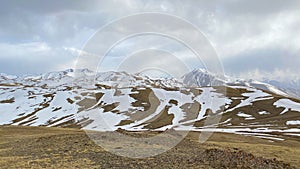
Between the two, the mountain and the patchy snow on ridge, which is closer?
the mountain

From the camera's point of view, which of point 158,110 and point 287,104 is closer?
point 287,104

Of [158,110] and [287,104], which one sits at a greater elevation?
[287,104]

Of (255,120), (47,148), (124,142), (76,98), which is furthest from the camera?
(76,98)

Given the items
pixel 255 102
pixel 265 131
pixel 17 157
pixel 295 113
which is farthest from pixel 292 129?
pixel 17 157

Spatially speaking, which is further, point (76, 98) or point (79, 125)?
point (76, 98)

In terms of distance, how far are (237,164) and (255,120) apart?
99.6 m

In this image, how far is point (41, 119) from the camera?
440ft

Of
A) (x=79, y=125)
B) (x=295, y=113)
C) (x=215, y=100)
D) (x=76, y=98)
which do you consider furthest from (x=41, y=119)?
(x=295, y=113)

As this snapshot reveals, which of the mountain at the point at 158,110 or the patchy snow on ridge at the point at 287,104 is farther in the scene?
the patchy snow on ridge at the point at 287,104

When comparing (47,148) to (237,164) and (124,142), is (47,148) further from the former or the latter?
(237,164)

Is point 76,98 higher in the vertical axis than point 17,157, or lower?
higher

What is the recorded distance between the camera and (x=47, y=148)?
94.5 feet

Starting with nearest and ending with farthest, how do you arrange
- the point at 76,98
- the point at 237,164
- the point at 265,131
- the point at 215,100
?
the point at 237,164, the point at 265,131, the point at 215,100, the point at 76,98

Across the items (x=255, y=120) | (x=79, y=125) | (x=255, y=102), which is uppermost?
(x=255, y=102)
